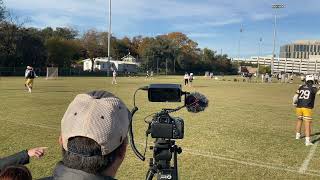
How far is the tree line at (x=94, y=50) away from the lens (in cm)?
8362

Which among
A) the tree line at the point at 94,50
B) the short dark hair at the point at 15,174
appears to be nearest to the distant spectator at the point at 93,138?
the short dark hair at the point at 15,174

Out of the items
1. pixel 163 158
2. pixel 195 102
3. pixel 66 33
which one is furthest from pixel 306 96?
pixel 66 33

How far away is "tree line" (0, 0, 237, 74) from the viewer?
83.6m

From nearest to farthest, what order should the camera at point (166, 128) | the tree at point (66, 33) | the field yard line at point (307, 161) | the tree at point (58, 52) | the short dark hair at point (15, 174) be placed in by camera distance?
the short dark hair at point (15, 174)
the camera at point (166, 128)
the field yard line at point (307, 161)
the tree at point (58, 52)
the tree at point (66, 33)

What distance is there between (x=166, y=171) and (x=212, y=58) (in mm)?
149439

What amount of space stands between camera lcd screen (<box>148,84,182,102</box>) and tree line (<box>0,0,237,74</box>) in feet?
261

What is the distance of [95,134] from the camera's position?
7.52 feet

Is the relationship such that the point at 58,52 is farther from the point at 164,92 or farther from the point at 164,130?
the point at 164,130

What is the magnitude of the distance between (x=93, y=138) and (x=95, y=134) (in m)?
0.02

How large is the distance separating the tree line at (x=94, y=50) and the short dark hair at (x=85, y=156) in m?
81.1

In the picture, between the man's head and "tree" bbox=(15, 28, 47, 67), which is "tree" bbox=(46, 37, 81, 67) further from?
the man's head

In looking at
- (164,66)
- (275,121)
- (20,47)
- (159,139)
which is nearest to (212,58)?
(164,66)

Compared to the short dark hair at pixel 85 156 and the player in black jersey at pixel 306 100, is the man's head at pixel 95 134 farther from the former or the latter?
the player in black jersey at pixel 306 100

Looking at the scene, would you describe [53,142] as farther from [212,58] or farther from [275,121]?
[212,58]
